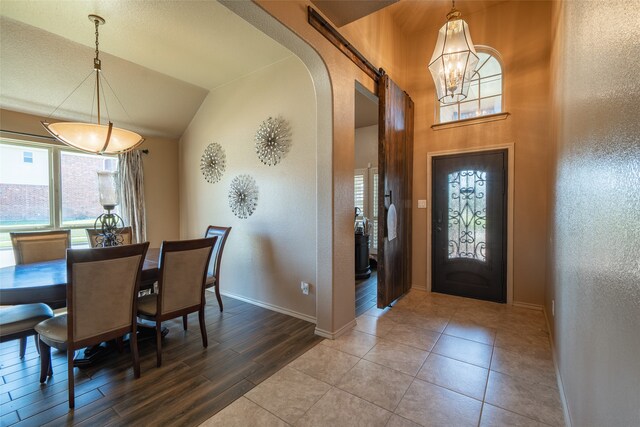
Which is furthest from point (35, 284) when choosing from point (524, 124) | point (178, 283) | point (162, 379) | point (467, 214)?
point (524, 124)

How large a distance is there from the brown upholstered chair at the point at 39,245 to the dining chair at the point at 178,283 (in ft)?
4.50

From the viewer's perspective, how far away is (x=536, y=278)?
327cm

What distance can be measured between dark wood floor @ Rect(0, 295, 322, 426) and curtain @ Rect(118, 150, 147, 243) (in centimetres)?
204

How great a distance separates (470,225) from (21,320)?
458 centimetres

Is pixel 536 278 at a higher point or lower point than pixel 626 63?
lower

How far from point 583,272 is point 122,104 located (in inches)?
206

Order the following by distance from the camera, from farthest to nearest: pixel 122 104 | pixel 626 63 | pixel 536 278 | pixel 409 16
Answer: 1. pixel 122 104
2. pixel 409 16
3. pixel 536 278
4. pixel 626 63

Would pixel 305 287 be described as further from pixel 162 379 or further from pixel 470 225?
pixel 470 225

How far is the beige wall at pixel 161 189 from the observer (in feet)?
15.0

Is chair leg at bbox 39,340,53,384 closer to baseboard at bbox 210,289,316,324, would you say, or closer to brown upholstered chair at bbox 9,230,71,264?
brown upholstered chair at bbox 9,230,71,264

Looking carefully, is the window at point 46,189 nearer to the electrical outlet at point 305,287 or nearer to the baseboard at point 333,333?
the electrical outlet at point 305,287

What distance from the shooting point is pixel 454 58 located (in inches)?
90.1

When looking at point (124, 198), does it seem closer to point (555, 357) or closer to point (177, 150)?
point (177, 150)

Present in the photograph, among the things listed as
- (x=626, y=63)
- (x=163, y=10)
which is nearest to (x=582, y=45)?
(x=626, y=63)
